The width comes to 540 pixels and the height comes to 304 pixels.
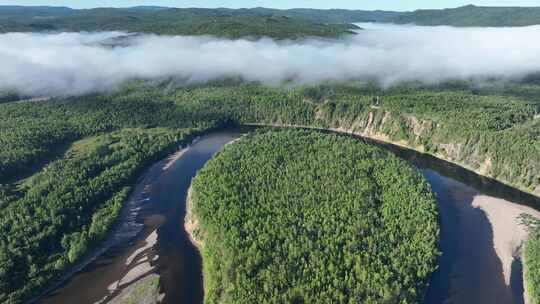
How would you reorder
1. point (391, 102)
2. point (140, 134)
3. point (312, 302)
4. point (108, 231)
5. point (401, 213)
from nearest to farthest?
point (312, 302), point (401, 213), point (108, 231), point (140, 134), point (391, 102)

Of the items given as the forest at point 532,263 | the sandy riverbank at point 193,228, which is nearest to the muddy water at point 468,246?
the forest at point 532,263

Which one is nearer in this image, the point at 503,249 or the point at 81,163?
the point at 503,249

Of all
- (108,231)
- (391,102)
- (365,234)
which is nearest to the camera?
(365,234)

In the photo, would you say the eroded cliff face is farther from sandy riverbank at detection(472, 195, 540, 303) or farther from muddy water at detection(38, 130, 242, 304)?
muddy water at detection(38, 130, 242, 304)

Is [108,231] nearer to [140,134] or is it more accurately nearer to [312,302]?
[312,302]

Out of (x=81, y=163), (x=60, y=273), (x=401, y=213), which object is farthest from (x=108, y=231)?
(x=401, y=213)

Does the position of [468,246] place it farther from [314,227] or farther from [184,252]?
[184,252]
